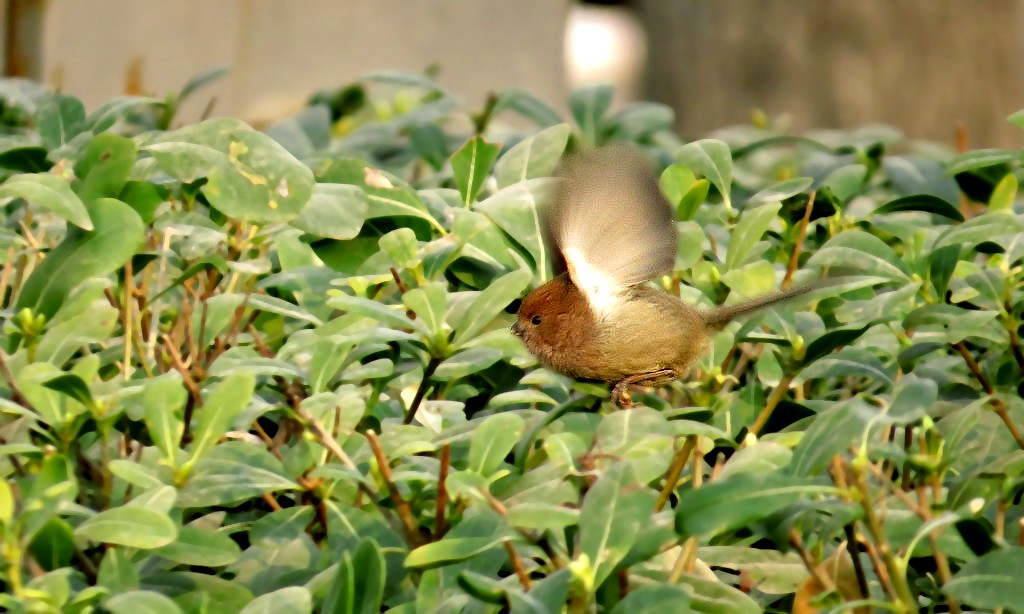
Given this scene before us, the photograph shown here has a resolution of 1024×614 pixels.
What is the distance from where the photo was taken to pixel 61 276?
1.29 metres

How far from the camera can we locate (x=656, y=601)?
36.6 inches

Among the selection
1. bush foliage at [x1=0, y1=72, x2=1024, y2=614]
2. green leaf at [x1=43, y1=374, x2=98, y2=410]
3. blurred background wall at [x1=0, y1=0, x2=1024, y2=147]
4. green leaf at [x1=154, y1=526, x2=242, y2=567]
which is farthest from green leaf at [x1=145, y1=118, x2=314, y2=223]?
blurred background wall at [x1=0, y1=0, x2=1024, y2=147]

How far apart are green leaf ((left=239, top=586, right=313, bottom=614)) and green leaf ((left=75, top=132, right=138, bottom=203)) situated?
57 cm

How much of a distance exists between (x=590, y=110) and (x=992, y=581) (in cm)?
155

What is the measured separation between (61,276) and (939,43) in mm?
5951

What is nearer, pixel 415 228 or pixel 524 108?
pixel 415 228

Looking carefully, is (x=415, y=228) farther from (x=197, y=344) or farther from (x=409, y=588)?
(x=409, y=588)

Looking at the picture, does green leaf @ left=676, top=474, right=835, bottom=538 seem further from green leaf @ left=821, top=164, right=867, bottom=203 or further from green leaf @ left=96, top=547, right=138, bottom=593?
green leaf @ left=821, top=164, right=867, bottom=203

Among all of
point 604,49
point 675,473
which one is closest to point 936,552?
point 675,473

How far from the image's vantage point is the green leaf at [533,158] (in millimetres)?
1591

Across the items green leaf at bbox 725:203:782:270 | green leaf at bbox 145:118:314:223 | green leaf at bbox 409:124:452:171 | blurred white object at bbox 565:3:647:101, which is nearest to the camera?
green leaf at bbox 145:118:314:223

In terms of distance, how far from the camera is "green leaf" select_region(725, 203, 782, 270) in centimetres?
140

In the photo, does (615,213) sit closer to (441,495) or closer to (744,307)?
(744,307)

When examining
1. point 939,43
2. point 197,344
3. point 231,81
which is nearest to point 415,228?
point 197,344
